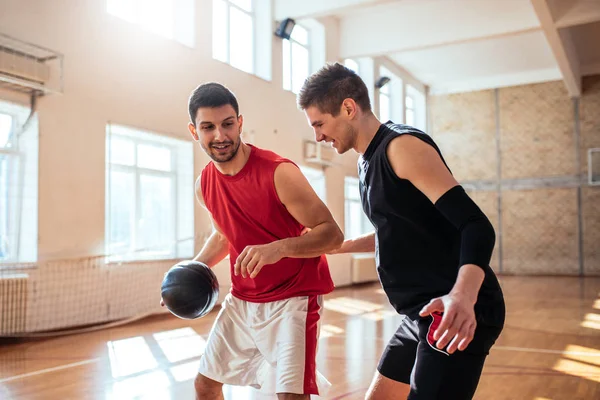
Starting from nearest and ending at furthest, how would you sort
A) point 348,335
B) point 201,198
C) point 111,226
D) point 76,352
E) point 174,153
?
point 201,198 < point 76,352 < point 348,335 < point 111,226 < point 174,153

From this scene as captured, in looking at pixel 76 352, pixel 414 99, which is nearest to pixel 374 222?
pixel 76 352

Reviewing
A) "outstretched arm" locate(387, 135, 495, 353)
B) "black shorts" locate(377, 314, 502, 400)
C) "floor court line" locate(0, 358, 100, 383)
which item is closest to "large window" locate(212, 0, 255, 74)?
"floor court line" locate(0, 358, 100, 383)

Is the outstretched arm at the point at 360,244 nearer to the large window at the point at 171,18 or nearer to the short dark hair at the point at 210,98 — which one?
the short dark hair at the point at 210,98

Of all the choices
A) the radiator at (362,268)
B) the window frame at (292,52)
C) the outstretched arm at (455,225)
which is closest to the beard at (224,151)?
the outstretched arm at (455,225)

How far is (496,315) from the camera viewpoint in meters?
1.89

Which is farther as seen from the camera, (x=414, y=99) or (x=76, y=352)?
(x=414, y=99)

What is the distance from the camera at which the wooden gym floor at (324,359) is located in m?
4.43

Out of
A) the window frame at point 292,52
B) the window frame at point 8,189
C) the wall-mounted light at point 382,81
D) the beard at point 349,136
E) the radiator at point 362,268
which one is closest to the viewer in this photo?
the beard at point 349,136

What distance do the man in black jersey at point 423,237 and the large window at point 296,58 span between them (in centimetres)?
1057

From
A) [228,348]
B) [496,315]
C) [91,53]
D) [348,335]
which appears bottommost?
[348,335]

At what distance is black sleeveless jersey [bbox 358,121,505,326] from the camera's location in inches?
74.3

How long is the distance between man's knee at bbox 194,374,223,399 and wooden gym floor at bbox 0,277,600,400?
1.62m

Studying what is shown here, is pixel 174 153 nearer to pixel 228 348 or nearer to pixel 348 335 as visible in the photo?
pixel 348 335

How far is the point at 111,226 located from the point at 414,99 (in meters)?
13.6
